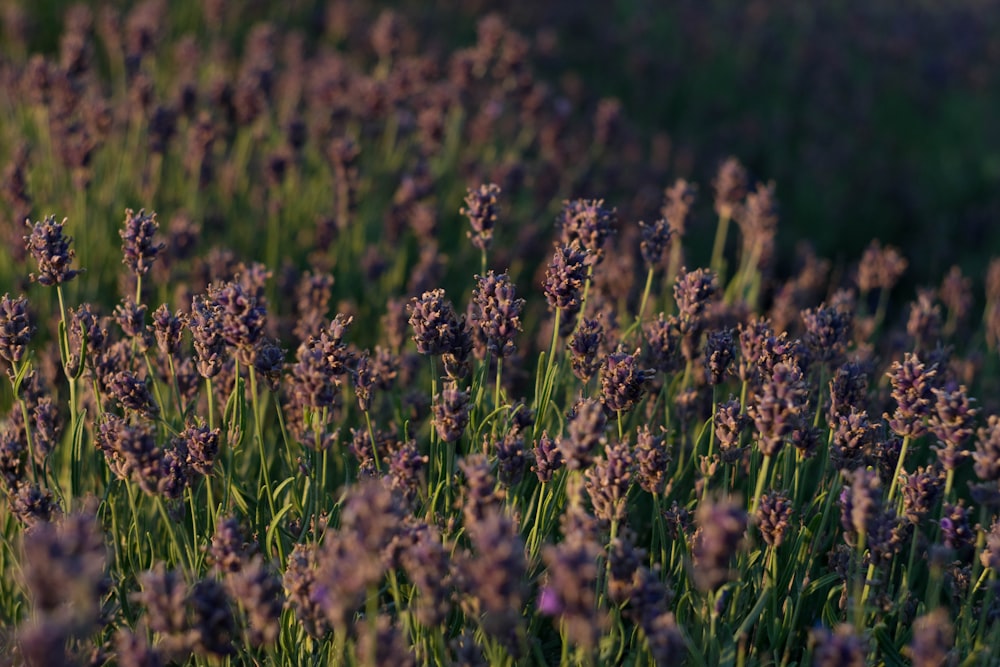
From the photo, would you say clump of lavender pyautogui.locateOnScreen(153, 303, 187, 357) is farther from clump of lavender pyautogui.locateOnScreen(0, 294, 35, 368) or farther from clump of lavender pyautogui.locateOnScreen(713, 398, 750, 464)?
clump of lavender pyautogui.locateOnScreen(713, 398, 750, 464)

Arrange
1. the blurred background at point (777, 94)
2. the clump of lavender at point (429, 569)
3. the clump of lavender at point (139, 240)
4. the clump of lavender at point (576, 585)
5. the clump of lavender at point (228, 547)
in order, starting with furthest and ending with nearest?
1. the blurred background at point (777, 94)
2. the clump of lavender at point (139, 240)
3. the clump of lavender at point (228, 547)
4. the clump of lavender at point (429, 569)
5. the clump of lavender at point (576, 585)

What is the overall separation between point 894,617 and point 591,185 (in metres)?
3.13

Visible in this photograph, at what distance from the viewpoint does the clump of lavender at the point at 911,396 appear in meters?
2.28

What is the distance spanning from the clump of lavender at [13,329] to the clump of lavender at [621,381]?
1.39 meters

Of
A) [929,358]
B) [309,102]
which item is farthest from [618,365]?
[309,102]

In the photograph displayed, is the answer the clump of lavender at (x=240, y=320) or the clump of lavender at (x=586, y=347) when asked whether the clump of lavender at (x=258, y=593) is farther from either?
the clump of lavender at (x=586, y=347)

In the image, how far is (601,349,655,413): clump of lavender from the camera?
2334 millimetres

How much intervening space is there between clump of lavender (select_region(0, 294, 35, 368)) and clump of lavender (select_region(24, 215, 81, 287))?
91mm

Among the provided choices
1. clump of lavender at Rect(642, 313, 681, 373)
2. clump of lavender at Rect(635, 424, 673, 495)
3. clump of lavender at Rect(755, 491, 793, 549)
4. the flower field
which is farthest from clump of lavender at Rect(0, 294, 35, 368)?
clump of lavender at Rect(755, 491, 793, 549)

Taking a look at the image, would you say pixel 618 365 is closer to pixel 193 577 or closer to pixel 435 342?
pixel 435 342

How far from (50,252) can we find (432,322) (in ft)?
3.13

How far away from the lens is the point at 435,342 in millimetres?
2428

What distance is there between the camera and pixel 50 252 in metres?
2.45

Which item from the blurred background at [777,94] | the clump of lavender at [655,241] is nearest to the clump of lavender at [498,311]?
the clump of lavender at [655,241]
